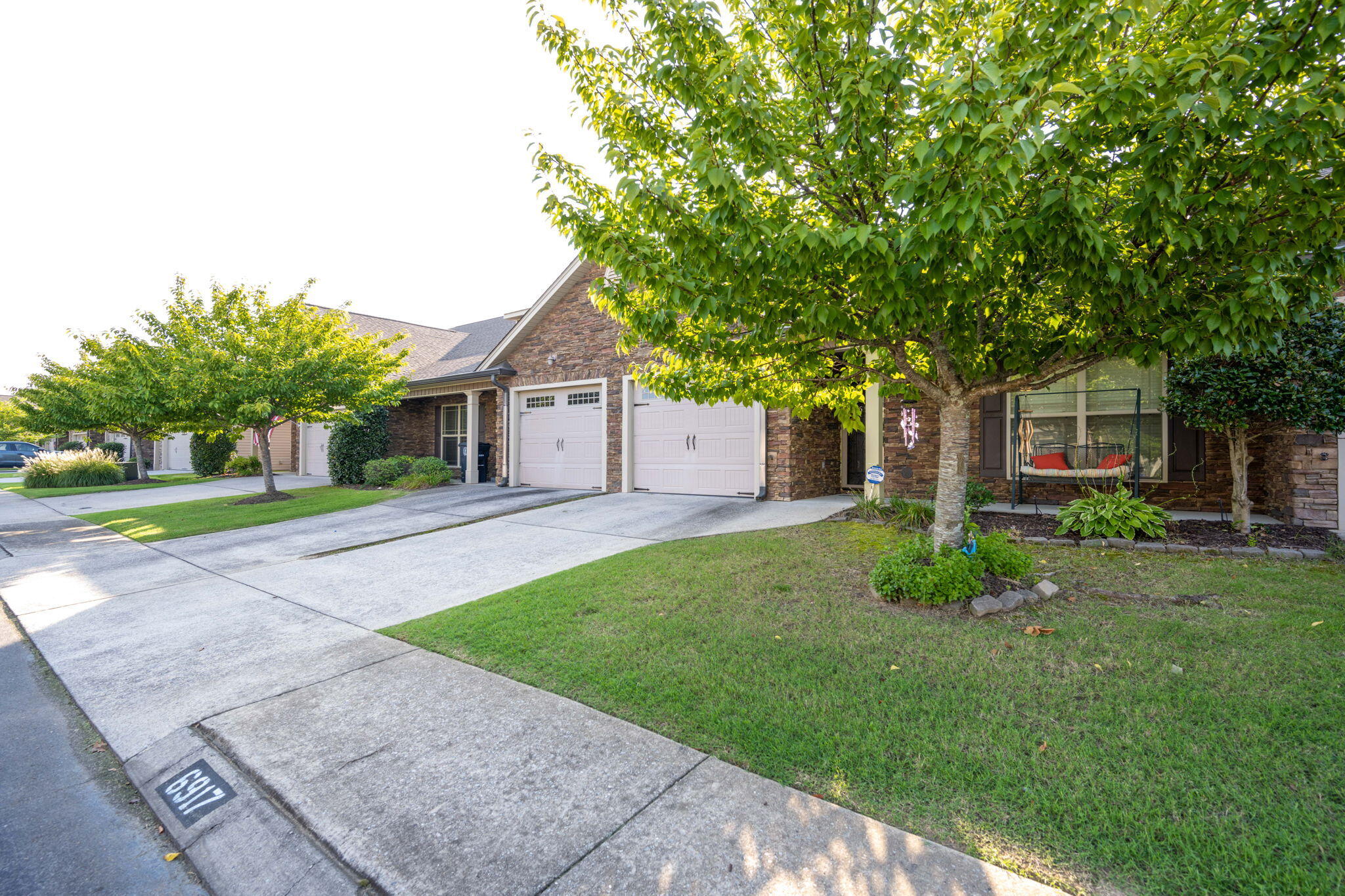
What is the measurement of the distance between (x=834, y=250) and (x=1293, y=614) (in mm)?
4115

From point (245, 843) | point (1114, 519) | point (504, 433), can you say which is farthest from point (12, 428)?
point (1114, 519)

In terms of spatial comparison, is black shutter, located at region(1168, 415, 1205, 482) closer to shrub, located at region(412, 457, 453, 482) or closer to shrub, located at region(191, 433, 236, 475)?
shrub, located at region(412, 457, 453, 482)

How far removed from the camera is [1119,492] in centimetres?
664

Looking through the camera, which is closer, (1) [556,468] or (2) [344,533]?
(2) [344,533]

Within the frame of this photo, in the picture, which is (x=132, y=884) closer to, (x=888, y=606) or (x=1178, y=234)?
(x=888, y=606)

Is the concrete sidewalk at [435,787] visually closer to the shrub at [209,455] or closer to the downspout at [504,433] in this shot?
the downspout at [504,433]

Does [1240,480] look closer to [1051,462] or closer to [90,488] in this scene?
[1051,462]

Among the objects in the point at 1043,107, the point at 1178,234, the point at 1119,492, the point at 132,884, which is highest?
the point at 1043,107

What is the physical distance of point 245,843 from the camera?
7.81 ft

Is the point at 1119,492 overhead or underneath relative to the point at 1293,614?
overhead

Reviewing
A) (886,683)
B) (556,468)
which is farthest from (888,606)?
(556,468)

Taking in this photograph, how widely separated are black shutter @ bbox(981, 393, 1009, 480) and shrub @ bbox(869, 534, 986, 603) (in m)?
5.04

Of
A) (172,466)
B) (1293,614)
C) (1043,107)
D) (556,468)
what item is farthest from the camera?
(172,466)

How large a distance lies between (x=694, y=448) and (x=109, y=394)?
14.4 m
